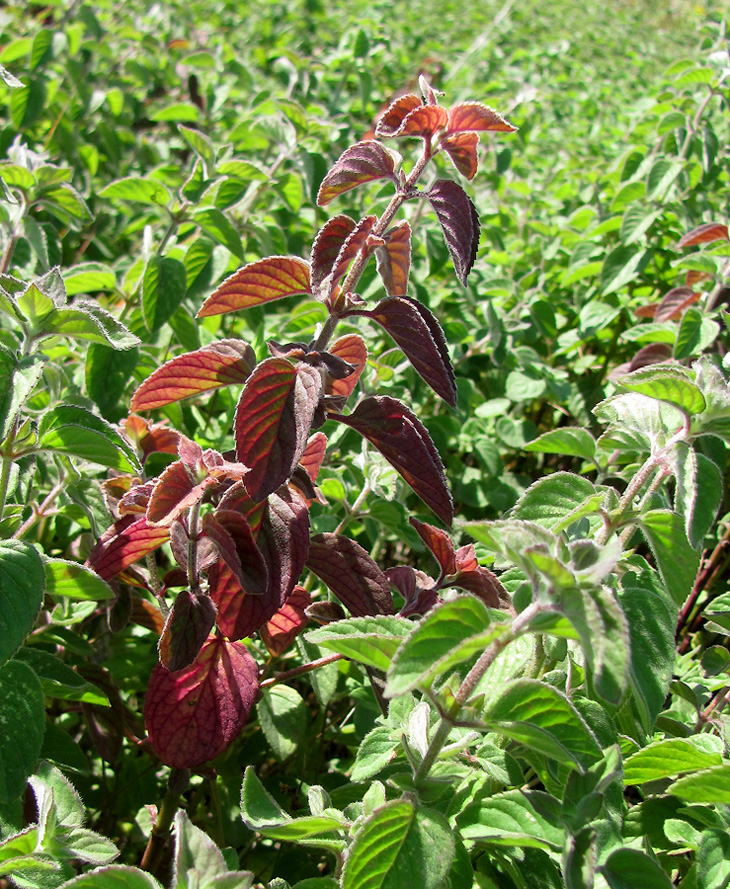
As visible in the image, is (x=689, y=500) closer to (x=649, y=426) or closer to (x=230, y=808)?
(x=649, y=426)

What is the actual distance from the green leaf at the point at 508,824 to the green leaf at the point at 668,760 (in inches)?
7.8

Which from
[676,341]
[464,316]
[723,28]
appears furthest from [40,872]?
[723,28]

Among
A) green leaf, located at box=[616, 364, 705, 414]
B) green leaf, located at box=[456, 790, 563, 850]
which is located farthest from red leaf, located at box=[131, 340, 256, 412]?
green leaf, located at box=[456, 790, 563, 850]

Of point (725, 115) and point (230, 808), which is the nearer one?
point (230, 808)

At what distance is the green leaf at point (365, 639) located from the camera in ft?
2.99

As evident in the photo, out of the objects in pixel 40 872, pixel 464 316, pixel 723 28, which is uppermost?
pixel 723 28

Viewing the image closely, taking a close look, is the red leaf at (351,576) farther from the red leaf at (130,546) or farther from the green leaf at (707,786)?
the green leaf at (707,786)

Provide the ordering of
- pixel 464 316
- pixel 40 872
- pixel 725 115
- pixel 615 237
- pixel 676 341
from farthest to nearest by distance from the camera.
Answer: pixel 725 115
pixel 615 237
pixel 464 316
pixel 676 341
pixel 40 872

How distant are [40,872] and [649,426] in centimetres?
107

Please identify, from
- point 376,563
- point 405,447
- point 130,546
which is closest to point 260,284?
point 405,447

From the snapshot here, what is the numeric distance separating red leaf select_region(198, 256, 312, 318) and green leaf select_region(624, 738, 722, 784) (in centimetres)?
84

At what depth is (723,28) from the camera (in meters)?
3.14

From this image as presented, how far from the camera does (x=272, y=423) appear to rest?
1077 millimetres

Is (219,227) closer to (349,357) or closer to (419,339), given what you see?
(349,357)
